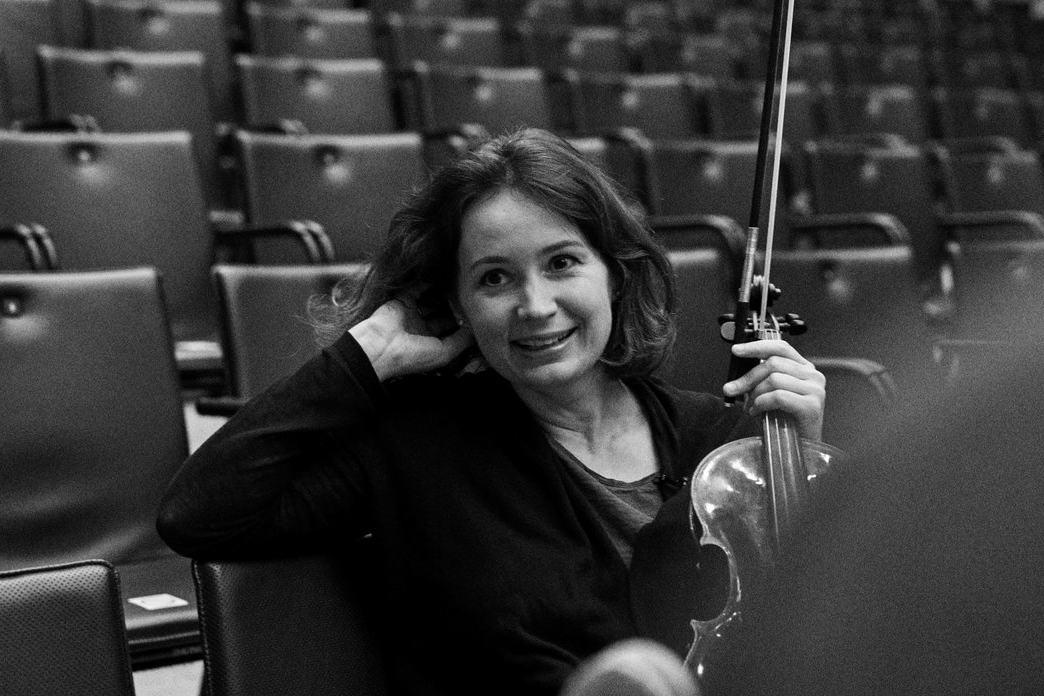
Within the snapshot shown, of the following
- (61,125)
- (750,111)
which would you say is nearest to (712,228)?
(61,125)

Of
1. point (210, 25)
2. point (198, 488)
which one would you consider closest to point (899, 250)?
point (198, 488)

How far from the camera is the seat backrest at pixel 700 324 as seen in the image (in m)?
2.02

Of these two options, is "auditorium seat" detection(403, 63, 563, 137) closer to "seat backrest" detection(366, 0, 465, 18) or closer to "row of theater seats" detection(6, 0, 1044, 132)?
"row of theater seats" detection(6, 0, 1044, 132)

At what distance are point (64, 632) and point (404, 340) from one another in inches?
15.3

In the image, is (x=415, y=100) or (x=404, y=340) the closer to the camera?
(x=404, y=340)

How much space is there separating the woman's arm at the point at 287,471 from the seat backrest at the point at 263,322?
2.17 ft

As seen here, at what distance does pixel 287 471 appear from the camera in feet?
3.75

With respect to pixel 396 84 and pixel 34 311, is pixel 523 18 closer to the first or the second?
pixel 396 84

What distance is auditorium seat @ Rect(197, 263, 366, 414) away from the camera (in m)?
1.82

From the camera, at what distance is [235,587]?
1118mm

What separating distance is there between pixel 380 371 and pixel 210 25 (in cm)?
266

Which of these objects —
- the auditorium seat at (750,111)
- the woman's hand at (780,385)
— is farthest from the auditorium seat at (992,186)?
the woman's hand at (780,385)

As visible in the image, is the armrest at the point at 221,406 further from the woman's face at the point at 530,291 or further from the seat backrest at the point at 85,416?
the woman's face at the point at 530,291

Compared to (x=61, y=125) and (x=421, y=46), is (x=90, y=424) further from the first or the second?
(x=421, y=46)
